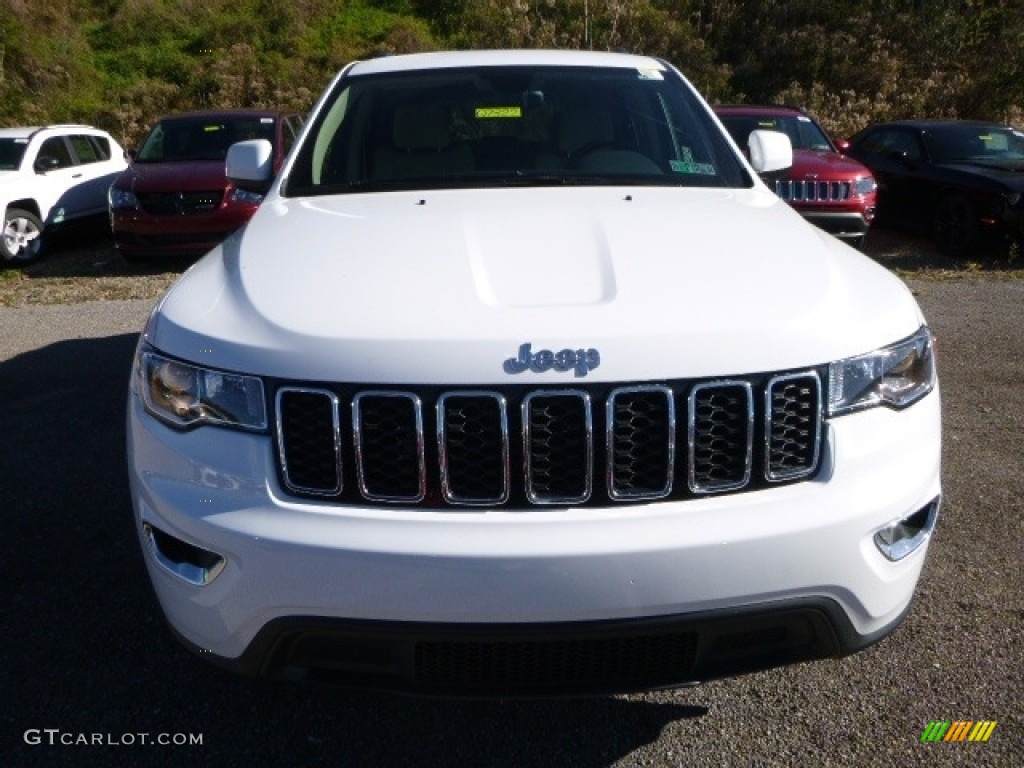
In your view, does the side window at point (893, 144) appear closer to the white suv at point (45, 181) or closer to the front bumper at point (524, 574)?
the white suv at point (45, 181)

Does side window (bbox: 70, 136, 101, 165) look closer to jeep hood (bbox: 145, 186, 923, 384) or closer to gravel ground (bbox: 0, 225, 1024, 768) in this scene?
gravel ground (bbox: 0, 225, 1024, 768)

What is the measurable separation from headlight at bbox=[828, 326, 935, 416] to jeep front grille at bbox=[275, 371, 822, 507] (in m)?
0.10

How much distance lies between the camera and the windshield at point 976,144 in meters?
11.6

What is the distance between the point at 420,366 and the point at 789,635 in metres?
1.04

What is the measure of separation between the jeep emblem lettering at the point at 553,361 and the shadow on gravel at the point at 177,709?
90 centimetres

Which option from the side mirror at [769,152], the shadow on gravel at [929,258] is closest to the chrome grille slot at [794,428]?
the side mirror at [769,152]

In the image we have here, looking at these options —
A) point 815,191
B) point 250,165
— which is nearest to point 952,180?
point 815,191

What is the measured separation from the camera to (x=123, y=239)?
34.8 feet

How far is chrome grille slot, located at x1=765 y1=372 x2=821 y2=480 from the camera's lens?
7.59 feet

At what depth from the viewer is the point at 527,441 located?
2.23m

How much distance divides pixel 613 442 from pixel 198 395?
3.13 feet

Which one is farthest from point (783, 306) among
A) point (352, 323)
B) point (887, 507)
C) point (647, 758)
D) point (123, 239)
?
point (123, 239)

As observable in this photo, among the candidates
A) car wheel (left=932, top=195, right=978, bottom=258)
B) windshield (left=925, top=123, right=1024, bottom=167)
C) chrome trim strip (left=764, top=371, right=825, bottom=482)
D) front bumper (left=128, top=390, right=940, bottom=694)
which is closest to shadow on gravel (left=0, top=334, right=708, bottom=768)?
front bumper (left=128, top=390, right=940, bottom=694)

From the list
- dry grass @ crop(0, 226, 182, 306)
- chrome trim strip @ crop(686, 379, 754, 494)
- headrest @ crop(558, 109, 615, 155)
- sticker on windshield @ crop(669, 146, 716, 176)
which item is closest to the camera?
chrome trim strip @ crop(686, 379, 754, 494)
